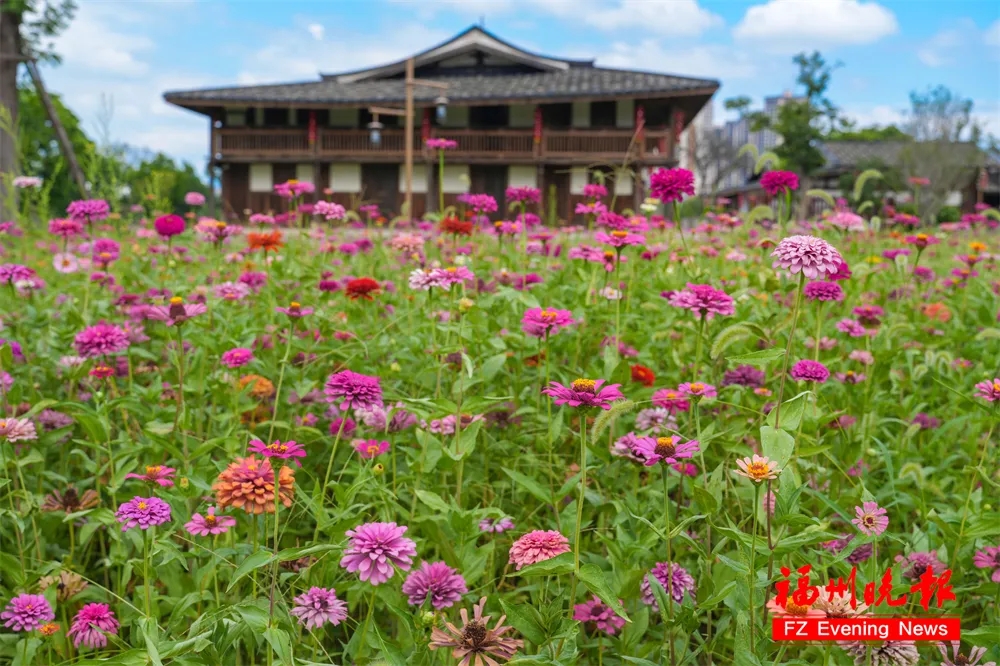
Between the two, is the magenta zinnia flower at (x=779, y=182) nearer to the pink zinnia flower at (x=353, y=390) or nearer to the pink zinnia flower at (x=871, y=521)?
the pink zinnia flower at (x=871, y=521)

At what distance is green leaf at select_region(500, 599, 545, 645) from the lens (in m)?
1.12

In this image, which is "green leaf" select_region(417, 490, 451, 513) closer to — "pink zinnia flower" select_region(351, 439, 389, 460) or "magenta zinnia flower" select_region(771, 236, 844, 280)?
"pink zinnia flower" select_region(351, 439, 389, 460)

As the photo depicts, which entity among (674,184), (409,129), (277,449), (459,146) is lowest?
(277,449)

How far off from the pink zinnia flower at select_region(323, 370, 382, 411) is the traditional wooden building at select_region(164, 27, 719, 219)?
13923 millimetres

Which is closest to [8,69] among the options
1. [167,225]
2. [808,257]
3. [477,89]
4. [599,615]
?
Result: [477,89]

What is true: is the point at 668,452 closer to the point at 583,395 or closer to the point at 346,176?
the point at 583,395

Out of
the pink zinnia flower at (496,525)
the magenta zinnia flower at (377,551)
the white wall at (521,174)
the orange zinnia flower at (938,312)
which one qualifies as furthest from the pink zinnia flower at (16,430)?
the white wall at (521,174)

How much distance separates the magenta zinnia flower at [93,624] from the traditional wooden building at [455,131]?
14.1 metres

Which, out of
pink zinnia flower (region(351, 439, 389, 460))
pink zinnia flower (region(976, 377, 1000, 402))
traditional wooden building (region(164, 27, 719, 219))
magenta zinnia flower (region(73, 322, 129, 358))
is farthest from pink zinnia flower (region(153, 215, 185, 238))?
traditional wooden building (region(164, 27, 719, 219))

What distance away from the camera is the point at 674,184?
201 centimetres

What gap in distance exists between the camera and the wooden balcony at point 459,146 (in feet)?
50.8

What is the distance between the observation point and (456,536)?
146 centimetres

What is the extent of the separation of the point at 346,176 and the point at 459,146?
2.79 m

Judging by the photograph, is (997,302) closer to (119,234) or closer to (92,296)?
(92,296)
